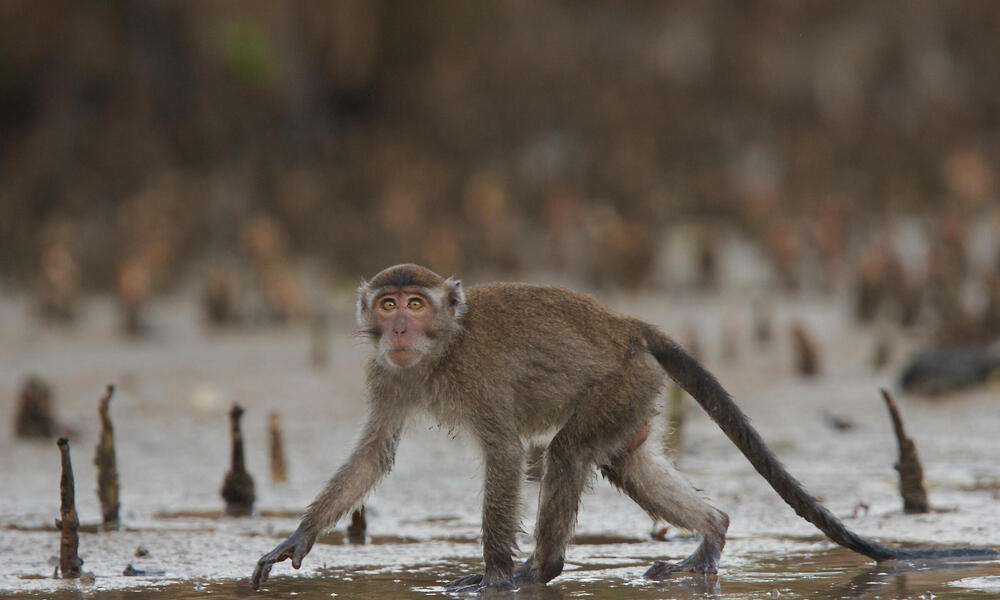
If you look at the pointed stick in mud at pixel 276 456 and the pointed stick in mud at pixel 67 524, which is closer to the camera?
the pointed stick in mud at pixel 67 524

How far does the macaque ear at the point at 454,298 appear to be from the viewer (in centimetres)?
572

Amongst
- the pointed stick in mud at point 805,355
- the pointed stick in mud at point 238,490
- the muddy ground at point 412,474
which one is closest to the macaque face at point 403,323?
the muddy ground at point 412,474

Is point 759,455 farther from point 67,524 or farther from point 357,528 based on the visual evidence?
point 67,524

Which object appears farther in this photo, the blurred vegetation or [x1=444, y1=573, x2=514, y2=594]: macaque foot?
the blurred vegetation

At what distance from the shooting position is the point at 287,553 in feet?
18.1

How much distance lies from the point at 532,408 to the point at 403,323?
0.58 meters

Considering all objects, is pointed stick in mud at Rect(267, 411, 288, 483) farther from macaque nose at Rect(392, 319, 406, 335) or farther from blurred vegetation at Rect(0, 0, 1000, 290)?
blurred vegetation at Rect(0, 0, 1000, 290)

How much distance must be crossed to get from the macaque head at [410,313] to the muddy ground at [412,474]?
1.53 ft

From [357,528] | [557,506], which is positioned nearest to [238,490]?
[357,528]

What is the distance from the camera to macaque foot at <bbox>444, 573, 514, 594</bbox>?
18.0ft

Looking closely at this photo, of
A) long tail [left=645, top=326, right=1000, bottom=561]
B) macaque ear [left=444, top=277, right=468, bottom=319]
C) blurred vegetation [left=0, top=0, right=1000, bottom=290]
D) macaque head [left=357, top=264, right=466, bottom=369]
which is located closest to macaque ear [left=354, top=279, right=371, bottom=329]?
macaque head [left=357, top=264, right=466, bottom=369]

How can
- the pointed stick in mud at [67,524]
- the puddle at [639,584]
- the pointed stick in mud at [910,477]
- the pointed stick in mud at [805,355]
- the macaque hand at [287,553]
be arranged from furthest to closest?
the pointed stick in mud at [805,355] < the pointed stick in mud at [910,477] < the pointed stick in mud at [67,524] < the macaque hand at [287,553] < the puddle at [639,584]

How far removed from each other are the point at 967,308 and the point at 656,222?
4.74 m

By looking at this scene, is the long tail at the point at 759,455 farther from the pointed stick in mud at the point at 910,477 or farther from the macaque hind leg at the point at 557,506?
the pointed stick in mud at the point at 910,477
